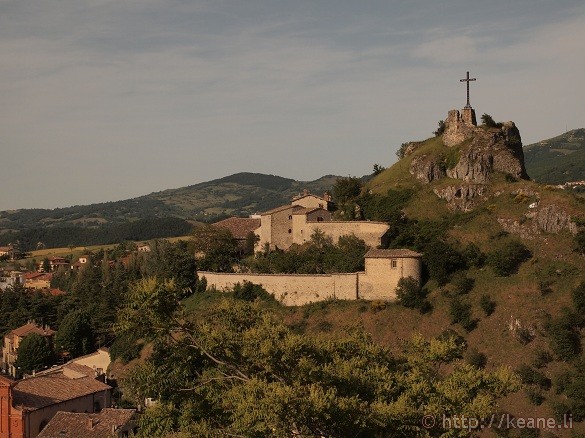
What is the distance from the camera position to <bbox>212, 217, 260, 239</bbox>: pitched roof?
247 feet

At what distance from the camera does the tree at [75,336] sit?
72.8m

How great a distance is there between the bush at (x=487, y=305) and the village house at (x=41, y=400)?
29.0m

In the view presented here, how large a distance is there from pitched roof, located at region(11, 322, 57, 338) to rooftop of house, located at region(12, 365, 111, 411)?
2326cm

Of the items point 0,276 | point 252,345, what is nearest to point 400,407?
point 252,345

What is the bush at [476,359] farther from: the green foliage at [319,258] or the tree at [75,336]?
the tree at [75,336]

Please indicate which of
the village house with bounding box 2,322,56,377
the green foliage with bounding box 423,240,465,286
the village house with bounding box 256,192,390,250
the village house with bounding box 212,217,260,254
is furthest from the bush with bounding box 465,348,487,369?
the village house with bounding box 2,322,56,377

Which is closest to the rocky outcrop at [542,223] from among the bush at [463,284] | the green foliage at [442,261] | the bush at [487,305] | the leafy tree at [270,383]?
the green foliage at [442,261]

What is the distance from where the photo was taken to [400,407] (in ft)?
85.7

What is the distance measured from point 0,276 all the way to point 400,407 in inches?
4894

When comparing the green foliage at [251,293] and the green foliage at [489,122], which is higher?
the green foliage at [489,122]

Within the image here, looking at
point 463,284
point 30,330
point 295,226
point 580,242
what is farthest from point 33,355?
point 580,242

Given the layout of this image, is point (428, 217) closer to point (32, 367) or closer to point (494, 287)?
point (494, 287)

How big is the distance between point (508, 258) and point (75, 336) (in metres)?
43.1

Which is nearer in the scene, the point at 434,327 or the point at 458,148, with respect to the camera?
the point at 434,327
